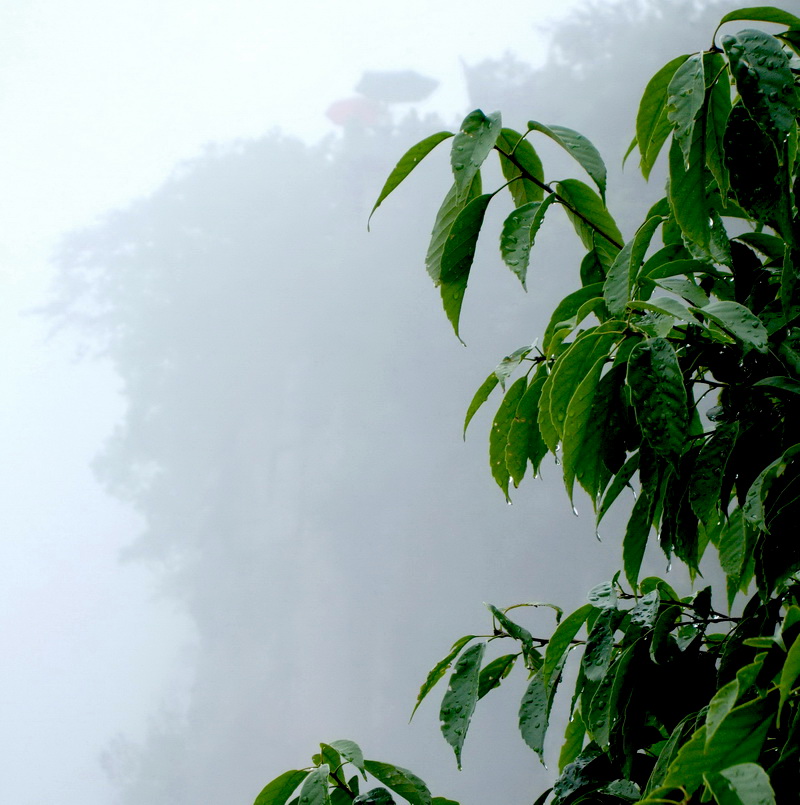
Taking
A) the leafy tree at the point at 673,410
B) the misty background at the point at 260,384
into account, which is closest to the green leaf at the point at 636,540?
the leafy tree at the point at 673,410

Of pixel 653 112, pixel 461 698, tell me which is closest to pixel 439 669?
pixel 461 698

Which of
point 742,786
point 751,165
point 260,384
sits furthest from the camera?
point 260,384

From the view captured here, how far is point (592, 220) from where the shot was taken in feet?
1.17

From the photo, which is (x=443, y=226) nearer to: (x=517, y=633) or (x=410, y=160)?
(x=410, y=160)

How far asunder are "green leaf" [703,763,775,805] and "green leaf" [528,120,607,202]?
0.22m

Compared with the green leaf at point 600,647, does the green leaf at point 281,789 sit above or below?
above

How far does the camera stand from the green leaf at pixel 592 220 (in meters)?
0.35

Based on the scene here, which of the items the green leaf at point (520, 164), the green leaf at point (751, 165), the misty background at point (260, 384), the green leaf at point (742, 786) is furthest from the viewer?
the misty background at point (260, 384)

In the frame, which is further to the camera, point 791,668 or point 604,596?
point 604,596

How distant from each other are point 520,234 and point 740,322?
10 centimetres

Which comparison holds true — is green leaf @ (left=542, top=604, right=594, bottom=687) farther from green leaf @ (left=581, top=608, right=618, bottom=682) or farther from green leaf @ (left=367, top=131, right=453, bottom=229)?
green leaf @ (left=367, top=131, right=453, bottom=229)

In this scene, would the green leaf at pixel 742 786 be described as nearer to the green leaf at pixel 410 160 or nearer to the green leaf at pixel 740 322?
the green leaf at pixel 740 322

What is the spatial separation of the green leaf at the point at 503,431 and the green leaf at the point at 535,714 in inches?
3.4

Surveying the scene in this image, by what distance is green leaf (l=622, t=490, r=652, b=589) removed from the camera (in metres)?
0.32
